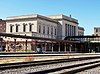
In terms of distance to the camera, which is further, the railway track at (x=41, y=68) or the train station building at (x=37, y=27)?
the train station building at (x=37, y=27)

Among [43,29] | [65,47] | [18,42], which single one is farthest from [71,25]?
[18,42]

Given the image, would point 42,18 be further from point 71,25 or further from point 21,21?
point 71,25

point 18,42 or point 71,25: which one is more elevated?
point 71,25

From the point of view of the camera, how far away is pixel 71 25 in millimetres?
147250

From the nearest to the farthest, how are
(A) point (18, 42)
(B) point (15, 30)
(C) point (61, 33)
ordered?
(A) point (18, 42), (B) point (15, 30), (C) point (61, 33)

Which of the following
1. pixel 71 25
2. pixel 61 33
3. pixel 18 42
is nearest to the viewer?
pixel 18 42

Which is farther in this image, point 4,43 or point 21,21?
point 21,21

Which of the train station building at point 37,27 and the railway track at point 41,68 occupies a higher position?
the train station building at point 37,27

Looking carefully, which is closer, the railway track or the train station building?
the railway track

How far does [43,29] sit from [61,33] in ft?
56.7

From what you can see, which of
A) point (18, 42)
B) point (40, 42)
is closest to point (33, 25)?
point (18, 42)

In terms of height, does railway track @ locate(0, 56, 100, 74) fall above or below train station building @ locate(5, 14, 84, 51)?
below

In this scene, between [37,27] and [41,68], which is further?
[37,27]

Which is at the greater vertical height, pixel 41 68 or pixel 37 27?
pixel 37 27
